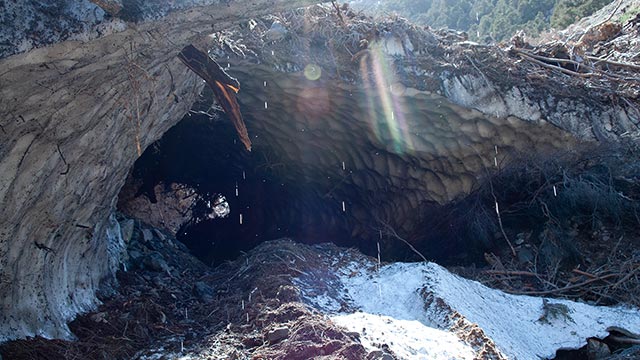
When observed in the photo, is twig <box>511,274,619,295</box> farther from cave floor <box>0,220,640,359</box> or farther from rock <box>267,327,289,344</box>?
rock <box>267,327,289,344</box>

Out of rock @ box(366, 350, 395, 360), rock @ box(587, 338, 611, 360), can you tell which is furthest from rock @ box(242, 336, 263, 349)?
rock @ box(587, 338, 611, 360)

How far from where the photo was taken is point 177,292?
5488 millimetres

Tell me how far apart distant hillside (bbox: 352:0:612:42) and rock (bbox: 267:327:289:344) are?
53.9ft

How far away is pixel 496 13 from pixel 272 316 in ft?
76.5

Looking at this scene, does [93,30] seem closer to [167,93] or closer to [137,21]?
[137,21]

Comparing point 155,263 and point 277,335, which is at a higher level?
point 155,263

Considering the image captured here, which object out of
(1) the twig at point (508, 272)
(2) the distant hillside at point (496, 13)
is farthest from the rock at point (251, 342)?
(2) the distant hillside at point (496, 13)

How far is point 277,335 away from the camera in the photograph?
390cm

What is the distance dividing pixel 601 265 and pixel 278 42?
4559 mm

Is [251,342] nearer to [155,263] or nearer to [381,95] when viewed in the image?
[155,263]

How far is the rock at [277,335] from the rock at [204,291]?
1471mm

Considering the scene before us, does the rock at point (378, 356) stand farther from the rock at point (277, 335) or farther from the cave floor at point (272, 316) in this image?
the rock at point (277, 335)

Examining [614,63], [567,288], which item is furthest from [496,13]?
[567,288]

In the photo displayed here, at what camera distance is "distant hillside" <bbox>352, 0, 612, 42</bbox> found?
19078mm
